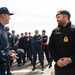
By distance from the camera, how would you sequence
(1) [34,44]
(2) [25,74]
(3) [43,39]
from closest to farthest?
→ (2) [25,74] < (1) [34,44] < (3) [43,39]

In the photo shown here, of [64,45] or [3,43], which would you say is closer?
[3,43]

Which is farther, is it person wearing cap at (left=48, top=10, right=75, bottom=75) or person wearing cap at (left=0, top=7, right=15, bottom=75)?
person wearing cap at (left=48, top=10, right=75, bottom=75)

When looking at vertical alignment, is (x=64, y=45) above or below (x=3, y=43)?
below

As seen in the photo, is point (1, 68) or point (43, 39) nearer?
point (1, 68)

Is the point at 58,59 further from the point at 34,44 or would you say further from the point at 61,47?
the point at 34,44

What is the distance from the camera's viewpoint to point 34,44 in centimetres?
1415

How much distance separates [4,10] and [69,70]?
66.5 inches

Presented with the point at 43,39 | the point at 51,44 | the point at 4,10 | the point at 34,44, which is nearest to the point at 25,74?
the point at 34,44

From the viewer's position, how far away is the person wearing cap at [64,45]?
593 centimetres

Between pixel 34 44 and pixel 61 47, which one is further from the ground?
pixel 61 47

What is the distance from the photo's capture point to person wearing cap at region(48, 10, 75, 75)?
5.93m

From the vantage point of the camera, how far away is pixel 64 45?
597 centimetres

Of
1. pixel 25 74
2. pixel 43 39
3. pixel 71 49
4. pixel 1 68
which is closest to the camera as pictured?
pixel 1 68

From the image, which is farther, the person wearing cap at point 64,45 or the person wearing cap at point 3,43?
the person wearing cap at point 64,45
